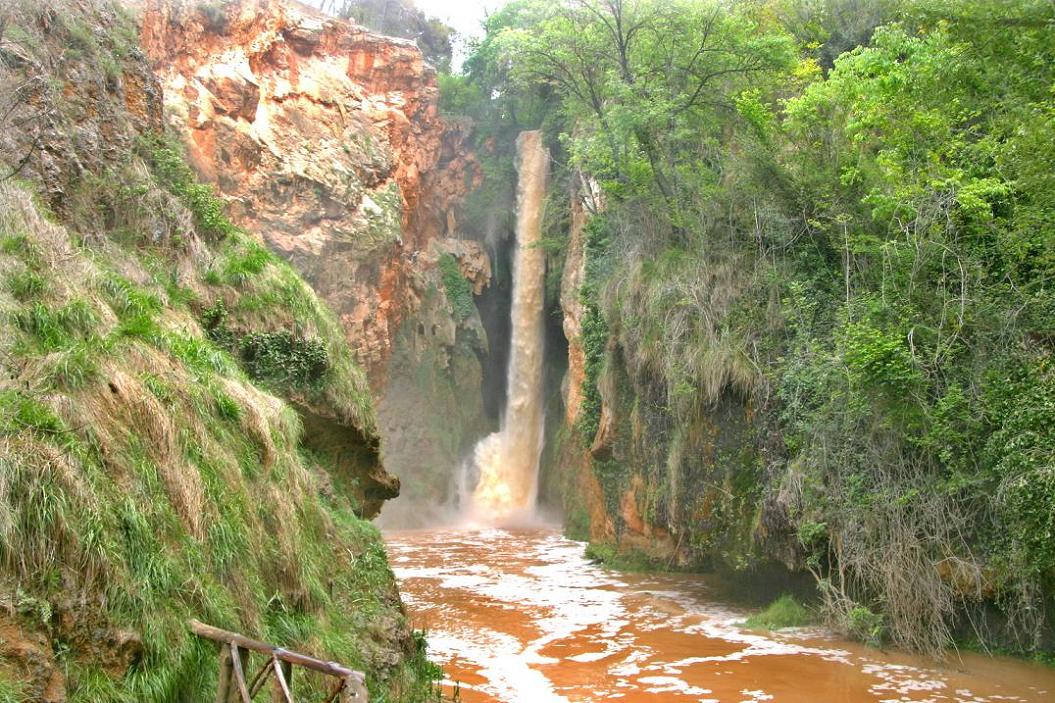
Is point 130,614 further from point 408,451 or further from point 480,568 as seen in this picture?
point 408,451

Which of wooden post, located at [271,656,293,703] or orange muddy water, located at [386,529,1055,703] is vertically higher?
wooden post, located at [271,656,293,703]

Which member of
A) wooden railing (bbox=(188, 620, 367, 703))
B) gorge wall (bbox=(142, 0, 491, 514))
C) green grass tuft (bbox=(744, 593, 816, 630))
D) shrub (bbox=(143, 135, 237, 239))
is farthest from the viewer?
gorge wall (bbox=(142, 0, 491, 514))

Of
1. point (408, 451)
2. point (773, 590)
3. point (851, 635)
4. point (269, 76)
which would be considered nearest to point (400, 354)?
point (408, 451)

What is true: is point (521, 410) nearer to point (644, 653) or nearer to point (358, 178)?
point (358, 178)

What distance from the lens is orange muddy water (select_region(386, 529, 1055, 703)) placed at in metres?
10.0

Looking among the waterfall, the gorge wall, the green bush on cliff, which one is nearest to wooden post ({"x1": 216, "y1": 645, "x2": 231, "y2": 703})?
the gorge wall

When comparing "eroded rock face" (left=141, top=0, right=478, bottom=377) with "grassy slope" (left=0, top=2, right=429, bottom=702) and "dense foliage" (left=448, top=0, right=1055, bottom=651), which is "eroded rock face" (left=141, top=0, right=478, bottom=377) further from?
"grassy slope" (left=0, top=2, right=429, bottom=702)

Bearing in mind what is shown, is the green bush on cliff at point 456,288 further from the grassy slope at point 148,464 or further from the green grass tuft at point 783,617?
the grassy slope at point 148,464

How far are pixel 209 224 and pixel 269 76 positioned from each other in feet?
49.3

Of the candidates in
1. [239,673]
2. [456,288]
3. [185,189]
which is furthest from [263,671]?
[456,288]

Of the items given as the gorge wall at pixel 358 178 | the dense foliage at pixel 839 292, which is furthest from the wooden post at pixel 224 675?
the gorge wall at pixel 358 178

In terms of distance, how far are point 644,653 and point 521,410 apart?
59.2 feet

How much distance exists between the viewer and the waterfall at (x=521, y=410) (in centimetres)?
2917

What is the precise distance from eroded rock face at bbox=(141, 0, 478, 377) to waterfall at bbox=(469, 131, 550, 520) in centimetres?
375
